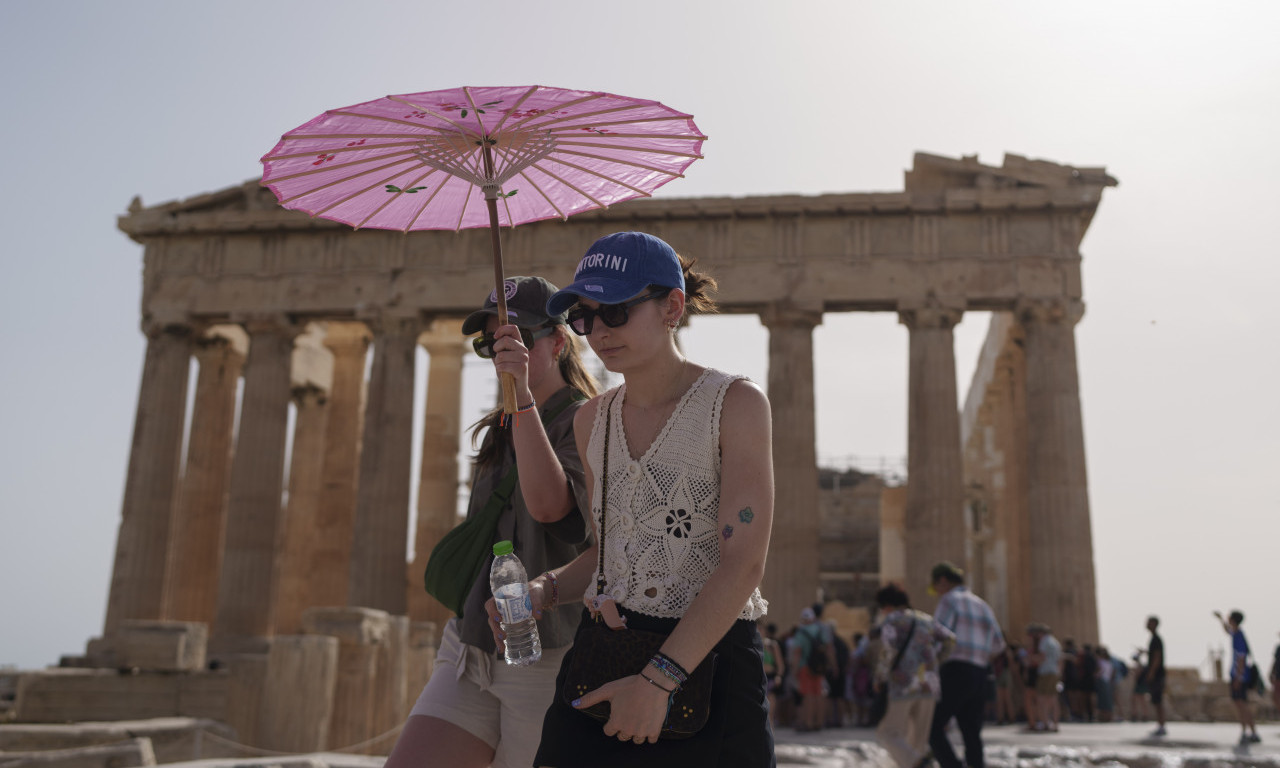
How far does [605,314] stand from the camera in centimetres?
310

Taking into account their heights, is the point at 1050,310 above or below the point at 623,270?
above

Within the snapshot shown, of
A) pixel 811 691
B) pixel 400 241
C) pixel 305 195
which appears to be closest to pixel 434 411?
pixel 400 241

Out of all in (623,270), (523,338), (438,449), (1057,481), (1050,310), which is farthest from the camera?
(438,449)

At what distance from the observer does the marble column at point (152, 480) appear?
26047 mm

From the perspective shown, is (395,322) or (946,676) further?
(395,322)

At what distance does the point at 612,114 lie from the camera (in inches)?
156

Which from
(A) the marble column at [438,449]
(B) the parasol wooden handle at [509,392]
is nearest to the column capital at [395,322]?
(A) the marble column at [438,449]

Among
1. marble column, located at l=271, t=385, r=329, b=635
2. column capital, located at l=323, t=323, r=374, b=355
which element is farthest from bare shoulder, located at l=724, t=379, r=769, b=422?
column capital, located at l=323, t=323, r=374, b=355

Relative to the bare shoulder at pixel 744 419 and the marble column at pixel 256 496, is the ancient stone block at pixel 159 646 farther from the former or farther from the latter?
the bare shoulder at pixel 744 419

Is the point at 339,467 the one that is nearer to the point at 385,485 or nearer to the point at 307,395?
the point at 307,395

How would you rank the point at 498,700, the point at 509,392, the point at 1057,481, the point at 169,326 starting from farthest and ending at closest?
the point at 169,326
the point at 1057,481
the point at 498,700
the point at 509,392

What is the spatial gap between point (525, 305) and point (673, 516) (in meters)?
1.39

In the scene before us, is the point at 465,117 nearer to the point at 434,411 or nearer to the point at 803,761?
the point at 803,761

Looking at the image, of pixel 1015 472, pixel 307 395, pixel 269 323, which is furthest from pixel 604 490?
pixel 307 395
